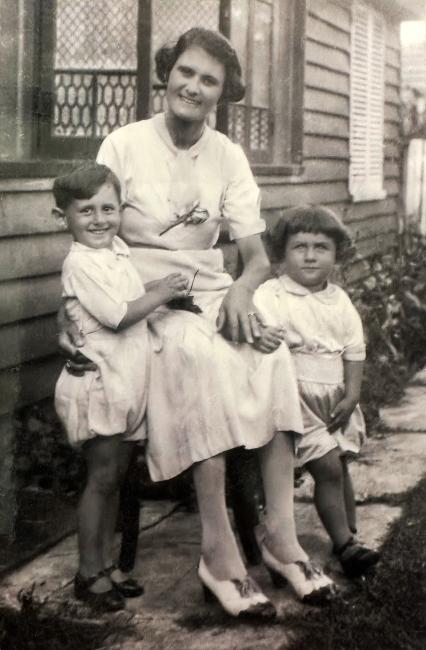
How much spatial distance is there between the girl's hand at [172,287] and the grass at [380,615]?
887mm

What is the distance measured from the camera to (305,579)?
8.17 feet

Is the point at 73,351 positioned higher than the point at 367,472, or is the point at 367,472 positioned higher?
the point at 73,351

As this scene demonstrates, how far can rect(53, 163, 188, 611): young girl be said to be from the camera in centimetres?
245

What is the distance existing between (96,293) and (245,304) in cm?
42

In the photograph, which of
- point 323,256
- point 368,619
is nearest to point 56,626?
point 368,619

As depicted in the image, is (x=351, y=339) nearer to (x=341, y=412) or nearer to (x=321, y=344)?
(x=321, y=344)

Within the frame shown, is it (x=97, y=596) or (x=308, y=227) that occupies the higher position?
(x=308, y=227)

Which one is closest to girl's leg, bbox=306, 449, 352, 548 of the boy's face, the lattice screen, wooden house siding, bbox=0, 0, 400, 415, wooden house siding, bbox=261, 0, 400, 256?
the boy's face

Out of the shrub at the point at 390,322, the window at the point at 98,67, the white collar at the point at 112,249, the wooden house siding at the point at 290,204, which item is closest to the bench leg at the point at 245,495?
the white collar at the point at 112,249

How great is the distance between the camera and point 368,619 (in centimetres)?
241

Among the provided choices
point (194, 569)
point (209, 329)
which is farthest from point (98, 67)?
point (194, 569)

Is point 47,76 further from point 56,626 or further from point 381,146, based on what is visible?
point 381,146

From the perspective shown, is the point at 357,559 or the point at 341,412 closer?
the point at 357,559

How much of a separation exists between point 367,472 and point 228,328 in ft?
4.44
